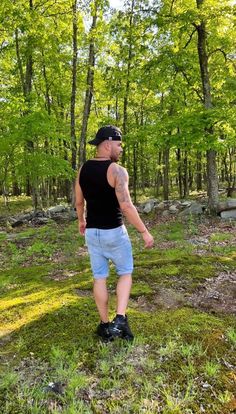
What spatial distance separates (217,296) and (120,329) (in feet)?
7.18

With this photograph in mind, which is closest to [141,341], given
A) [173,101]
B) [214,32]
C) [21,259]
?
[21,259]

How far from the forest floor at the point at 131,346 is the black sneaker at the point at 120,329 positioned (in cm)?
9

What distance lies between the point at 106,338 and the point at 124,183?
1808 millimetres

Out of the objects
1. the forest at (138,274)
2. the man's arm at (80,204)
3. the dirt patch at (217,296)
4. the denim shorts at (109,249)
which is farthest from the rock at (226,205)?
the denim shorts at (109,249)

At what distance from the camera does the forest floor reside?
3.17m

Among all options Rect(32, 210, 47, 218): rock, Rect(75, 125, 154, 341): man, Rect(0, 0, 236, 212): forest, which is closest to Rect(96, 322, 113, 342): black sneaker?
Rect(75, 125, 154, 341): man

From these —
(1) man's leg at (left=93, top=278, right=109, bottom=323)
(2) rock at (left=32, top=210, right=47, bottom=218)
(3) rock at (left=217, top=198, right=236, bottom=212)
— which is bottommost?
(2) rock at (left=32, top=210, right=47, bottom=218)

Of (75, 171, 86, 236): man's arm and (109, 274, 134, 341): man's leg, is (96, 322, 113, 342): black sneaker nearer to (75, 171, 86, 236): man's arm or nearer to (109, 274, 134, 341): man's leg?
(109, 274, 134, 341): man's leg

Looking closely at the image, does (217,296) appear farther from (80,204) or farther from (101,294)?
(80,204)

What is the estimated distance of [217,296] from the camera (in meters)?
Result: 5.57

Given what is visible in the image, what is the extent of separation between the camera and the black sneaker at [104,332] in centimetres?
409

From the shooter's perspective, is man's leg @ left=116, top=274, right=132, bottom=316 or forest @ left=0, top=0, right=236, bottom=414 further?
man's leg @ left=116, top=274, right=132, bottom=316

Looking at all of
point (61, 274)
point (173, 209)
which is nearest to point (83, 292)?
point (61, 274)

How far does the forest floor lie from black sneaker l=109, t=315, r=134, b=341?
9cm
